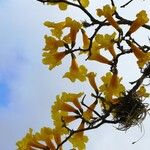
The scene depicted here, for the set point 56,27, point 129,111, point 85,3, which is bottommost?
point 129,111

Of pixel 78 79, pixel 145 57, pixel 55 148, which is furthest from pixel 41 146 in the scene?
pixel 145 57

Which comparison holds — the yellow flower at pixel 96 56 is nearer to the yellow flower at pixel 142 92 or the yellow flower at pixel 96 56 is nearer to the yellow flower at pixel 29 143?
the yellow flower at pixel 142 92

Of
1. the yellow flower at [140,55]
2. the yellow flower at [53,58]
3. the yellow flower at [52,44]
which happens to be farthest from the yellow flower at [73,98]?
the yellow flower at [140,55]

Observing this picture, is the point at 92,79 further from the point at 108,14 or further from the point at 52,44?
the point at 108,14

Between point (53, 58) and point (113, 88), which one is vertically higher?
point (53, 58)

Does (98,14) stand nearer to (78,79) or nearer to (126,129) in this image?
(78,79)

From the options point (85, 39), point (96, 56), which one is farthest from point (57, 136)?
point (85, 39)
